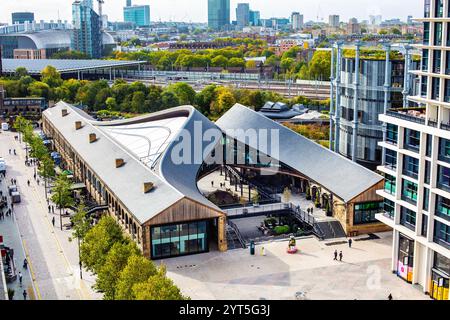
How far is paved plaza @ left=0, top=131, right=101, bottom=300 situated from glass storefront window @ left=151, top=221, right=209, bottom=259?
5.48 m

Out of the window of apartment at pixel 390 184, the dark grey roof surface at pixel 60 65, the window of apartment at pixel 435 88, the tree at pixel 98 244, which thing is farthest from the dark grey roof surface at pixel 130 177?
the dark grey roof surface at pixel 60 65

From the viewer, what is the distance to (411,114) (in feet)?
135

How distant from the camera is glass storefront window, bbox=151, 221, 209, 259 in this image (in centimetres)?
4594

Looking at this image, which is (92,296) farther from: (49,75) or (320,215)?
(49,75)

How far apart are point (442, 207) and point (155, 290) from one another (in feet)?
59.1

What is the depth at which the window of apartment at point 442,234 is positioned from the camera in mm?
37341

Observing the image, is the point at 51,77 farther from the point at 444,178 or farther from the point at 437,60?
the point at 444,178

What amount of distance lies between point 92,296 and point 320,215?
76.2 ft

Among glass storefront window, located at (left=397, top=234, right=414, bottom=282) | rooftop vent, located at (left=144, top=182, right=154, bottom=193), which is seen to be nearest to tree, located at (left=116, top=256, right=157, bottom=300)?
rooftop vent, located at (left=144, top=182, right=154, bottom=193)

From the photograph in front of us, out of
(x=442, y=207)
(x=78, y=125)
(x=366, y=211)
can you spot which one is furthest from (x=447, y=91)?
(x=78, y=125)

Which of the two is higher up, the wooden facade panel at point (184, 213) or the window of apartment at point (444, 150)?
the window of apartment at point (444, 150)

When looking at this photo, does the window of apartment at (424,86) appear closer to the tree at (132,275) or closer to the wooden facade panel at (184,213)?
the wooden facade panel at (184,213)
